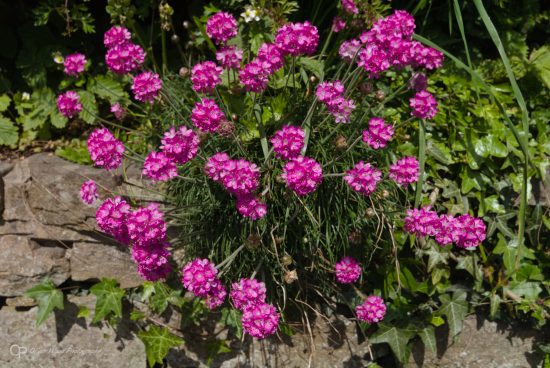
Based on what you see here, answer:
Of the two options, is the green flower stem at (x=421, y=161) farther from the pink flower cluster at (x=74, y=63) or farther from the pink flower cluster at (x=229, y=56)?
the pink flower cluster at (x=74, y=63)

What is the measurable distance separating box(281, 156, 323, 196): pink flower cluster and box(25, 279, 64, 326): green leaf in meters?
1.57

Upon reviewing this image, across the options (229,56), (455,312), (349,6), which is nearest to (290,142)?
(229,56)

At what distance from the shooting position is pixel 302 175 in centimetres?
191

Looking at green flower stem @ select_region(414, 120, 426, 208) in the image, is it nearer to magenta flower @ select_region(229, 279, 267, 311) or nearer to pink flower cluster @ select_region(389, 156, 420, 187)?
pink flower cluster @ select_region(389, 156, 420, 187)

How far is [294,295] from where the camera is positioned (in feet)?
9.07

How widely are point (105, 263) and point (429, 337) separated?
1826 millimetres

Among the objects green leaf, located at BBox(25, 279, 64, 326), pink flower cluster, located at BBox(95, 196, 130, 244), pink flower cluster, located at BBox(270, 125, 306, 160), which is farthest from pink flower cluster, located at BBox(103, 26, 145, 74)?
green leaf, located at BBox(25, 279, 64, 326)

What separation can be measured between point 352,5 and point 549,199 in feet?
4.56

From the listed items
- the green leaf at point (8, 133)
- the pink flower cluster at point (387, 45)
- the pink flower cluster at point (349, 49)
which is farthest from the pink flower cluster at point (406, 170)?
the green leaf at point (8, 133)

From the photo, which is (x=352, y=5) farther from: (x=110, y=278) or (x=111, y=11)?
(x=110, y=278)

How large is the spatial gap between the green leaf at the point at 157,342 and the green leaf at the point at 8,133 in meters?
1.43

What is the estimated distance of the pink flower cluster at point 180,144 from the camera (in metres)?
1.99

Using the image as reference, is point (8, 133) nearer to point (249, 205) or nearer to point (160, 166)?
point (160, 166)

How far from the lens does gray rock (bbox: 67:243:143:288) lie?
2.88m
